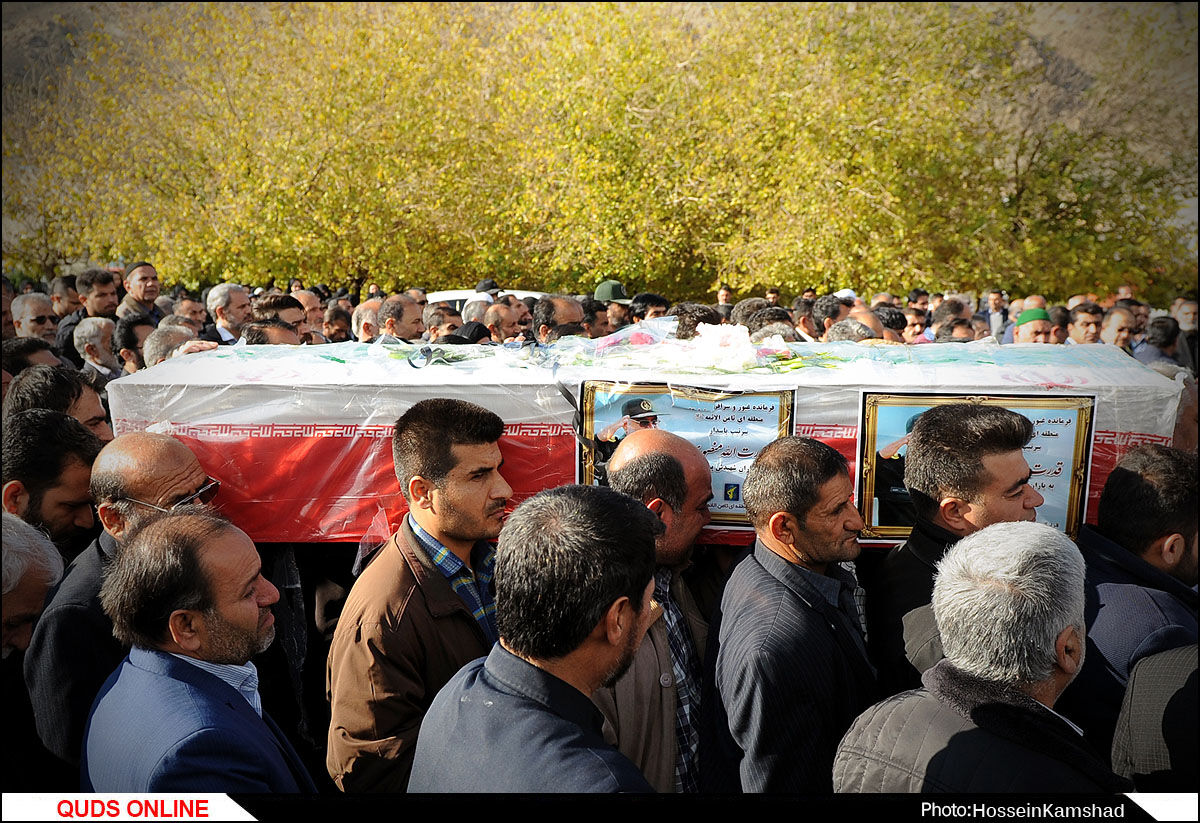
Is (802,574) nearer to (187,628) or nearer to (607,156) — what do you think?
(187,628)

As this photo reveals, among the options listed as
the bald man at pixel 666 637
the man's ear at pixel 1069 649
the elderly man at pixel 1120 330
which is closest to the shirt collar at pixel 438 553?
the bald man at pixel 666 637

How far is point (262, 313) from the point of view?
698cm

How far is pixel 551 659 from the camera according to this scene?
1855 mm

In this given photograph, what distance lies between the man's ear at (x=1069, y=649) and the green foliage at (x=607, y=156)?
33.4 ft

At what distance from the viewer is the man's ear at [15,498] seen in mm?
2990

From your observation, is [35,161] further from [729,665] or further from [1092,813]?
[1092,813]

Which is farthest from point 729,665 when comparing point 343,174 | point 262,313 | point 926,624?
point 343,174

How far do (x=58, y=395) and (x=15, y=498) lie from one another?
3.10 feet


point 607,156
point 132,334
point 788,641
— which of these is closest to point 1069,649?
point 788,641

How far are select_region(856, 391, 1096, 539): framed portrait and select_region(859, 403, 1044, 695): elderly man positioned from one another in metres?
0.10

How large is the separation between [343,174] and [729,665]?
38.9 feet

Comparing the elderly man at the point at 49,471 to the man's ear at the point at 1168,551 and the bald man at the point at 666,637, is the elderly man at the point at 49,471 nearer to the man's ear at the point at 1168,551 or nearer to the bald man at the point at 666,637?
the bald man at the point at 666,637

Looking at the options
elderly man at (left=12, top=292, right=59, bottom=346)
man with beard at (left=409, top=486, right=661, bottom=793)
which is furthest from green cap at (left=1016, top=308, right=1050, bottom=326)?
elderly man at (left=12, top=292, right=59, bottom=346)

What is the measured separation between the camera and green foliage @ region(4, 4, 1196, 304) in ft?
40.2
